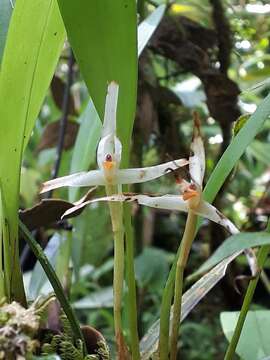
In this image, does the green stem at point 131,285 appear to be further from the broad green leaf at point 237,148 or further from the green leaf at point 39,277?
the green leaf at point 39,277

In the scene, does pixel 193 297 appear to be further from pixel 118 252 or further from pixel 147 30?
pixel 147 30

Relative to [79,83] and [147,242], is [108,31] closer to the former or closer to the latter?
[79,83]

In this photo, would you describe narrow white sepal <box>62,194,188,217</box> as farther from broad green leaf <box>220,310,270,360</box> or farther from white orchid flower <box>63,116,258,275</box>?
broad green leaf <box>220,310,270,360</box>

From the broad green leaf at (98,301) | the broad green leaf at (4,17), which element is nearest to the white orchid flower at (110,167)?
the broad green leaf at (4,17)

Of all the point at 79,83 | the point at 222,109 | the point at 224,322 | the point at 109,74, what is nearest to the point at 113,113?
the point at 109,74

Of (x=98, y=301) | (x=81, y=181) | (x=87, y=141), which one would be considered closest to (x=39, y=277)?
(x=87, y=141)

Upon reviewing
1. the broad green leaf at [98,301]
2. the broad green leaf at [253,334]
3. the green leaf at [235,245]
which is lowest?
the broad green leaf at [98,301]
